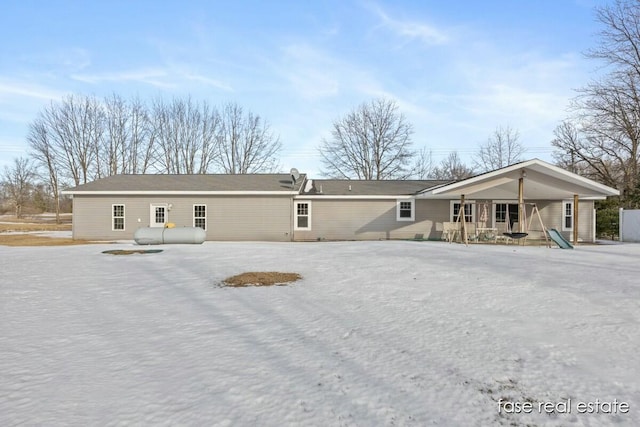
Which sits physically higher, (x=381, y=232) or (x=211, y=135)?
(x=211, y=135)

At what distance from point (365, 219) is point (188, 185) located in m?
9.72

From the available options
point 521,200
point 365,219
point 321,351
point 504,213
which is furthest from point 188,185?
point 321,351

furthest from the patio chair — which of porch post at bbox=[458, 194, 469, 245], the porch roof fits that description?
the porch roof

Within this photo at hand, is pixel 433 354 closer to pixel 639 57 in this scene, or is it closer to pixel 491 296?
pixel 491 296

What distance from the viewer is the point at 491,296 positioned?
20.0ft

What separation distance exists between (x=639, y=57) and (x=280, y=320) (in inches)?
1237

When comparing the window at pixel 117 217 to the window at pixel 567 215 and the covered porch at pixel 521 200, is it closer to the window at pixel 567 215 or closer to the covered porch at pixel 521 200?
the covered porch at pixel 521 200

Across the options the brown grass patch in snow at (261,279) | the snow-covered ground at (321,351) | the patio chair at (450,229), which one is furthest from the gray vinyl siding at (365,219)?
the snow-covered ground at (321,351)

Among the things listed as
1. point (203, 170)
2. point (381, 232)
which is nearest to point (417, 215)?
point (381, 232)

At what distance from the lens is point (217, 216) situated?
1856 centimetres

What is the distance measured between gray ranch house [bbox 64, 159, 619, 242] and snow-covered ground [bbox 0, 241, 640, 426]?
36.1 feet

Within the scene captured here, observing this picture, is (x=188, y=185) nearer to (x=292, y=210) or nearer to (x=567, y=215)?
(x=292, y=210)

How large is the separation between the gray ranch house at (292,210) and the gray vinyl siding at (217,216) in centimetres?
5

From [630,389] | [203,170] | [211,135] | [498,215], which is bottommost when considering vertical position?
[630,389]
